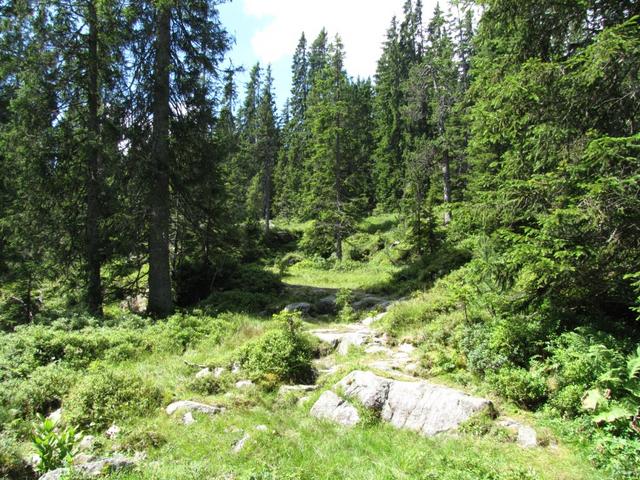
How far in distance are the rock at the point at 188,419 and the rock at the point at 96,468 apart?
1.32m

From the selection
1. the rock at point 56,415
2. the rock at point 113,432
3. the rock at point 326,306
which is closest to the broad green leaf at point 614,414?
the rock at point 113,432

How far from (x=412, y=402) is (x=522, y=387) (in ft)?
5.66

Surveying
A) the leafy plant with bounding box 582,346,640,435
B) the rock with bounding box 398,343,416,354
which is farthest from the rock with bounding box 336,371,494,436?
the rock with bounding box 398,343,416,354

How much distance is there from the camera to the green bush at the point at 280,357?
857 cm

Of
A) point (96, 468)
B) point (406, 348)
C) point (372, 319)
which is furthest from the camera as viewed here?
point (372, 319)

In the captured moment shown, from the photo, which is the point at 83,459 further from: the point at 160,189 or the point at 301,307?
the point at 160,189

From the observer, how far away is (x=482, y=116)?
8.30 meters

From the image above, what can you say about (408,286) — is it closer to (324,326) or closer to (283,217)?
(324,326)

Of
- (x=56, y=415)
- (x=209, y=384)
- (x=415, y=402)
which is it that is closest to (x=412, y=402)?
(x=415, y=402)

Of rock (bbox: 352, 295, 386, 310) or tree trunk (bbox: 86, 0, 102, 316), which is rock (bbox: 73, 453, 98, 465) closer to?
tree trunk (bbox: 86, 0, 102, 316)

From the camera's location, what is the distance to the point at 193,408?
278 inches

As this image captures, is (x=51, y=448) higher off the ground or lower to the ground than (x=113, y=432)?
higher

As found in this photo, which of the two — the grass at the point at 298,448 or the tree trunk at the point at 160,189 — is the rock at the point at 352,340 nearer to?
the grass at the point at 298,448

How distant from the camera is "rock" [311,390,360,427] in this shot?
6.75 meters
